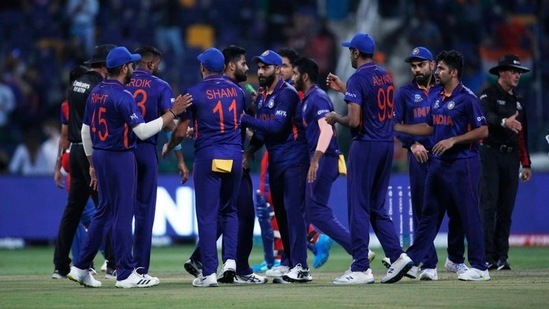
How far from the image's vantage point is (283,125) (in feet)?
46.6

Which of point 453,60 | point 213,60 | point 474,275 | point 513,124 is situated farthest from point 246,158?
point 513,124

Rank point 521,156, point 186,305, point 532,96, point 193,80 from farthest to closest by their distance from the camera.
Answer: point 193,80 → point 532,96 → point 521,156 → point 186,305

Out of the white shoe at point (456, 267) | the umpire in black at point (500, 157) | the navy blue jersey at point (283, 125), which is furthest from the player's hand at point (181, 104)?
the umpire in black at point (500, 157)

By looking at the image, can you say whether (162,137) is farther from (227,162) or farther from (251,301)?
(251,301)

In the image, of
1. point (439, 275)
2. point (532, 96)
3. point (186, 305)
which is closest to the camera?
point (186, 305)

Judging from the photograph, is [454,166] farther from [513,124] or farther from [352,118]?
[513,124]

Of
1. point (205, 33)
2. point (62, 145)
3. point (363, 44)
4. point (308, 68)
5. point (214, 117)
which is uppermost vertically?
point (205, 33)

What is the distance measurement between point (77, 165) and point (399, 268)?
419 cm

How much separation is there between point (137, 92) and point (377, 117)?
2693mm

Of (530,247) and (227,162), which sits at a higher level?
(227,162)

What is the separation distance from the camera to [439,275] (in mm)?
15375

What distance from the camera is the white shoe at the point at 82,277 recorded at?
13.9 m

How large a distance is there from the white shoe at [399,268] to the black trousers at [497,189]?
3.12 m

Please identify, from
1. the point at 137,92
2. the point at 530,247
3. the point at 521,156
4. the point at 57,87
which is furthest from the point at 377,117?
the point at 57,87
